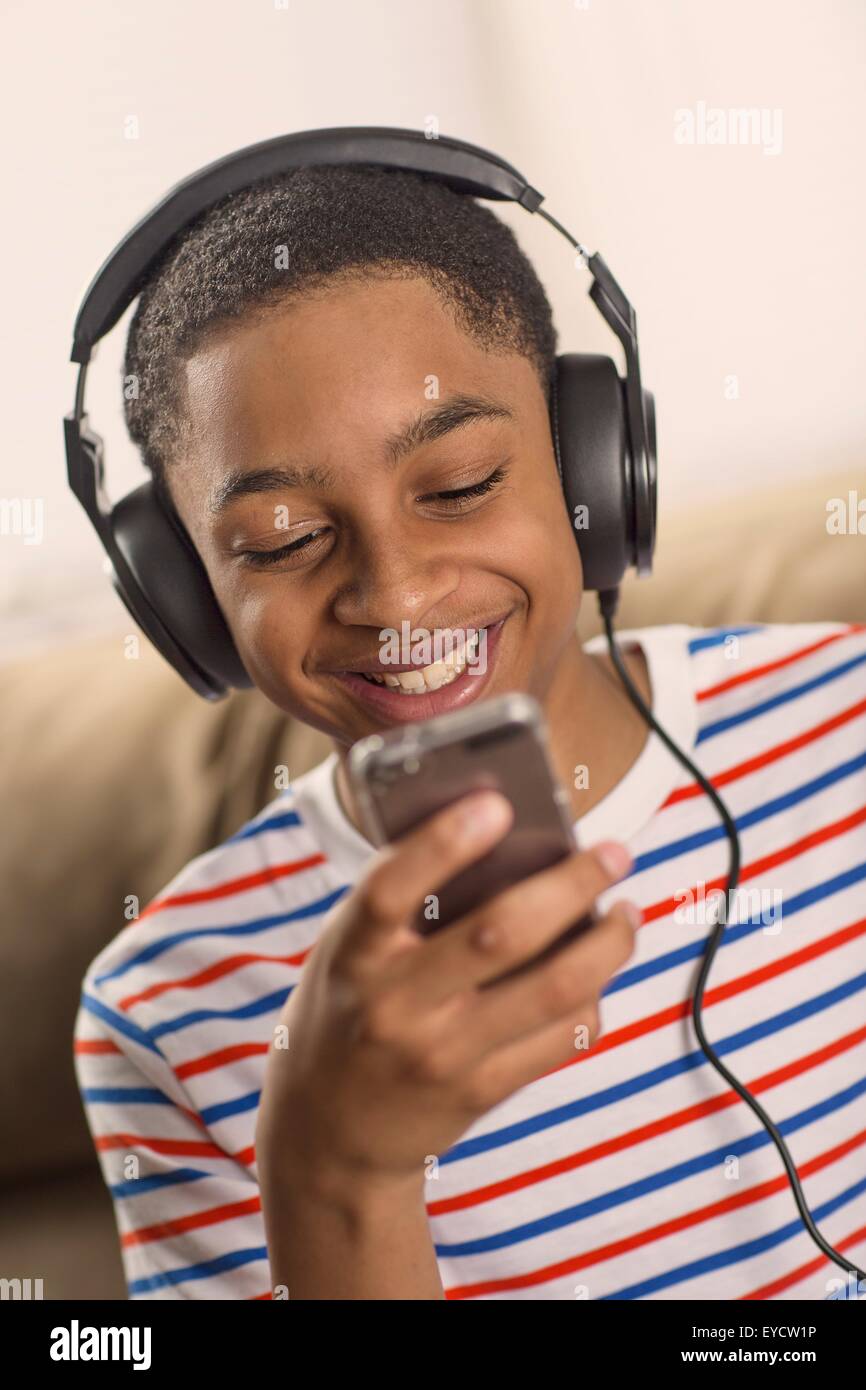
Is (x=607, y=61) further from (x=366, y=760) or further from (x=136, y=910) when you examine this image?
(x=366, y=760)

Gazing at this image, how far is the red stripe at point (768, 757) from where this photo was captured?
3.12 ft

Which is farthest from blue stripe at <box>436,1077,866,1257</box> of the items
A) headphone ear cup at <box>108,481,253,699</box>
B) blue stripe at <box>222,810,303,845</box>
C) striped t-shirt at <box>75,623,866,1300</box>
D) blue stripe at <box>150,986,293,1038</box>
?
headphone ear cup at <box>108,481,253,699</box>

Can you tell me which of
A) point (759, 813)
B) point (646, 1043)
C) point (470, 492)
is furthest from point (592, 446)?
point (646, 1043)

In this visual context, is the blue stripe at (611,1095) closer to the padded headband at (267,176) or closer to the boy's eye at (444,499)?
the boy's eye at (444,499)

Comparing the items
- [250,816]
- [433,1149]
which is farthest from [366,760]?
[250,816]

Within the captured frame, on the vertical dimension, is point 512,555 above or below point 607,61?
below

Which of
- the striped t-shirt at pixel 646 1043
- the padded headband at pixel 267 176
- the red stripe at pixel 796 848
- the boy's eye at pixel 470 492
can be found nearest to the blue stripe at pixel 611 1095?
the striped t-shirt at pixel 646 1043

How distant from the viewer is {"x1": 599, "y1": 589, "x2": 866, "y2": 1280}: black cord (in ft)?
2.63

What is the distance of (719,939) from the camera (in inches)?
35.1

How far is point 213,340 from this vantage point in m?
0.77

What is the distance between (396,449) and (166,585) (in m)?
0.21

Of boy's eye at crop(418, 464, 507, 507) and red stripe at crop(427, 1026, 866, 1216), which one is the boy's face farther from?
red stripe at crop(427, 1026, 866, 1216)

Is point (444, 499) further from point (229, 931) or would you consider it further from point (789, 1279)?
point (789, 1279)
